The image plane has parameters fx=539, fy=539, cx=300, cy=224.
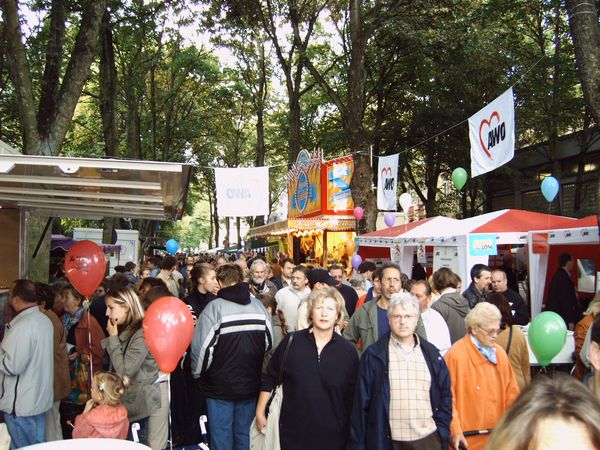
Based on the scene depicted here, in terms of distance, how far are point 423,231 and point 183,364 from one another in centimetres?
917

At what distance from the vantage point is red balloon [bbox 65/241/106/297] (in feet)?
19.8

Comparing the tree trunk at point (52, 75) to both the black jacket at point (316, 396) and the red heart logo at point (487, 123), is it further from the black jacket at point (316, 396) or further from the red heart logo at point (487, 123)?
the red heart logo at point (487, 123)

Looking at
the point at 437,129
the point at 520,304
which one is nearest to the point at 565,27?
the point at 437,129

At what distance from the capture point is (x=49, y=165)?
13.3 ft

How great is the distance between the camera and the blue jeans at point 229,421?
4.53m

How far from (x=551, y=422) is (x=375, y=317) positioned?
3.32m

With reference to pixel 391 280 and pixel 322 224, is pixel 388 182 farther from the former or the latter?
pixel 391 280

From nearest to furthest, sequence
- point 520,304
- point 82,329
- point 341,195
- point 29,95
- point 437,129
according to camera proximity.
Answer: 1. point 82,329
2. point 520,304
3. point 29,95
4. point 341,195
5. point 437,129

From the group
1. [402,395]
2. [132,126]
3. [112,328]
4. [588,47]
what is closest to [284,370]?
[402,395]

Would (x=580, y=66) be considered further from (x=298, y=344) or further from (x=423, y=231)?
(x=423, y=231)

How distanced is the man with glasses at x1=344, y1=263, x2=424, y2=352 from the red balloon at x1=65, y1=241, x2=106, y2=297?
311 cm

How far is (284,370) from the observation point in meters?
3.57

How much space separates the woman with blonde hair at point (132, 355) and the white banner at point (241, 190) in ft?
34.1

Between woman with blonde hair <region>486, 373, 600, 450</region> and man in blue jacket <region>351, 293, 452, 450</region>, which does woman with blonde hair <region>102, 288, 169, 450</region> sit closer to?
man in blue jacket <region>351, 293, 452, 450</region>
